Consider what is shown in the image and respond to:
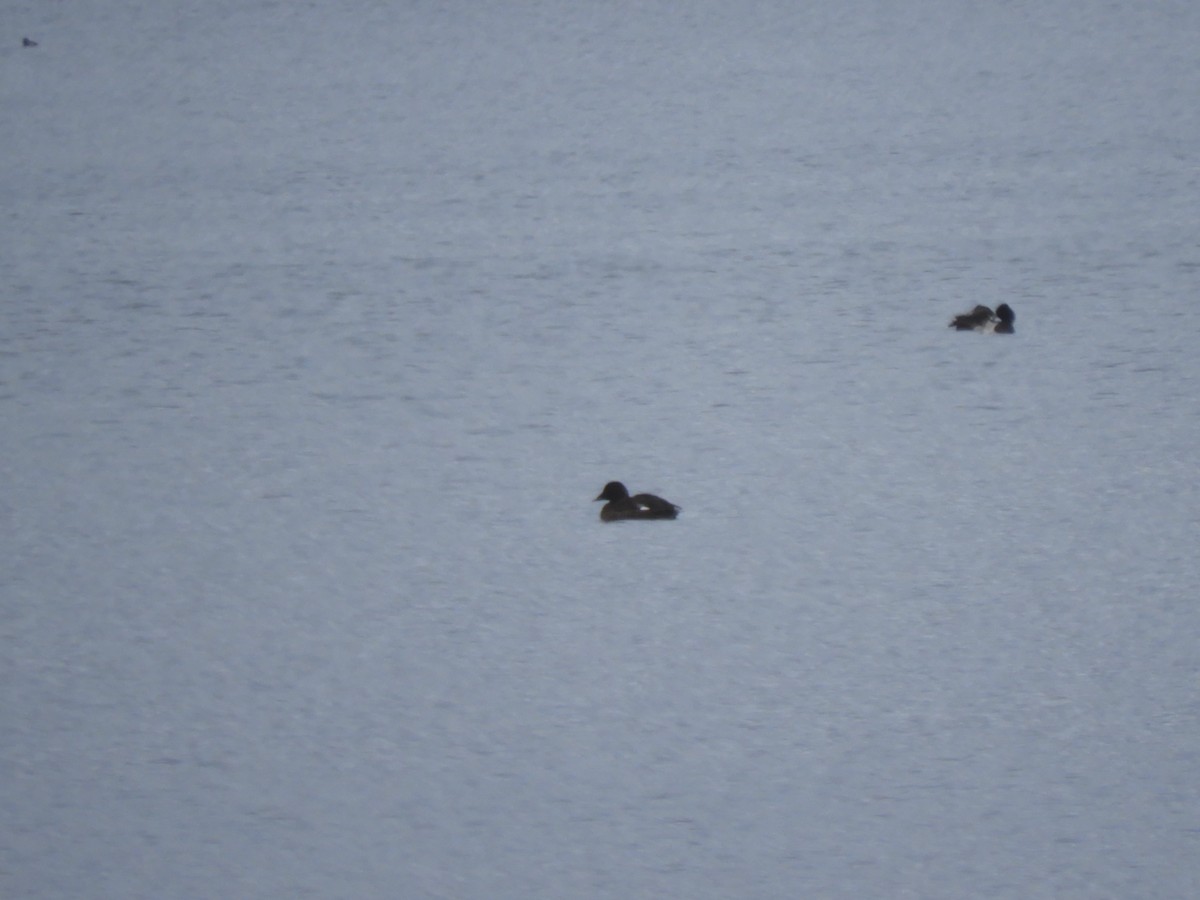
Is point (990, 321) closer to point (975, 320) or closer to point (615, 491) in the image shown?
point (975, 320)

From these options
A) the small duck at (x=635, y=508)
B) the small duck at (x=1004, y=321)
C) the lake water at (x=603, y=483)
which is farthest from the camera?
the small duck at (x=1004, y=321)

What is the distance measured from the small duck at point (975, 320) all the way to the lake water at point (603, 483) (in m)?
0.07

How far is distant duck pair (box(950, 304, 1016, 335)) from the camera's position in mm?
5699

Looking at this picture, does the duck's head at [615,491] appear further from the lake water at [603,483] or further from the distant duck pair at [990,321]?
the distant duck pair at [990,321]

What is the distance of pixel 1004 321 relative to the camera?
5.71 m

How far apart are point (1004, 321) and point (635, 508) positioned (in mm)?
1822

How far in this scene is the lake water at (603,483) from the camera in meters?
3.17

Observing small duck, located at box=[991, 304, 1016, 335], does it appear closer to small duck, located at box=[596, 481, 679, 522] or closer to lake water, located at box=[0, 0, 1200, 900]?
lake water, located at box=[0, 0, 1200, 900]

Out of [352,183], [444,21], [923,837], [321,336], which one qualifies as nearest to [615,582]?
[923,837]

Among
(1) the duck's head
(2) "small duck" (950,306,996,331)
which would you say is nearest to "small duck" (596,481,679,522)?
(1) the duck's head

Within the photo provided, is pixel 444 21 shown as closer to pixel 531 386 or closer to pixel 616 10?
pixel 616 10

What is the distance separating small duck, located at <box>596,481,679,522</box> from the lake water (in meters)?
0.06

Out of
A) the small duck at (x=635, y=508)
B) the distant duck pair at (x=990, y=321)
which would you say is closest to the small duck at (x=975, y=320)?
the distant duck pair at (x=990, y=321)

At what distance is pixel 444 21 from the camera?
413 inches
